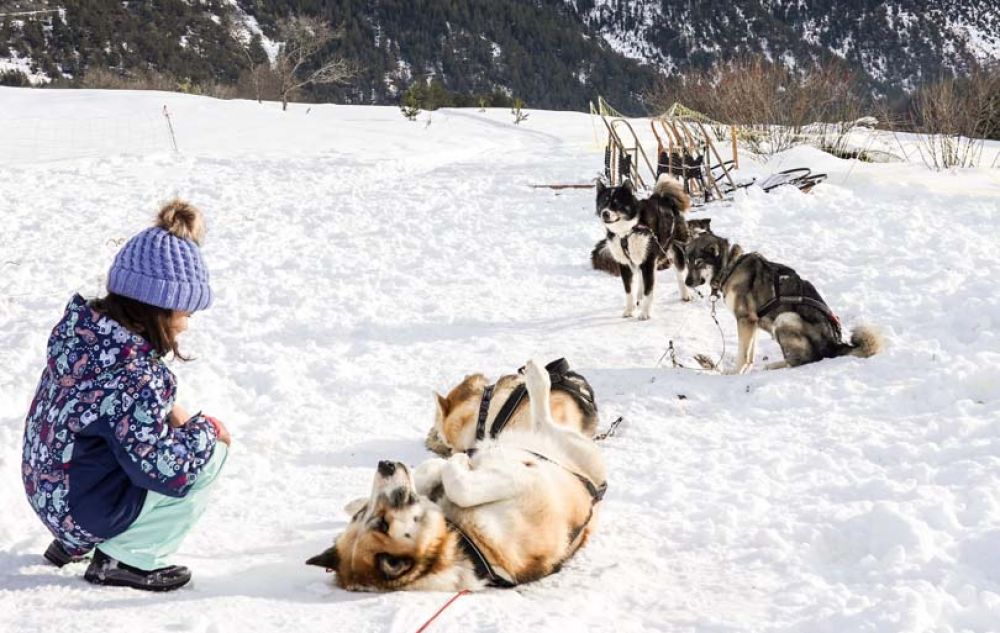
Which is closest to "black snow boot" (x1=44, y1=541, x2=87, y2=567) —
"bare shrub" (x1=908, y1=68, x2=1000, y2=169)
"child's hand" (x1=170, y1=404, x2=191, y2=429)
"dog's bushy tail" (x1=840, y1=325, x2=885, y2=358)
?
"child's hand" (x1=170, y1=404, x2=191, y2=429)

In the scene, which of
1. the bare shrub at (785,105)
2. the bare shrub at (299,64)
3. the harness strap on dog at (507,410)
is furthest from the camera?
the bare shrub at (299,64)

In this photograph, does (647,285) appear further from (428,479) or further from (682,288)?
(428,479)

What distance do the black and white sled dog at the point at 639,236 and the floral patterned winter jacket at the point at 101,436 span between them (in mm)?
5215

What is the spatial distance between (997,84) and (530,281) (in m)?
14.8

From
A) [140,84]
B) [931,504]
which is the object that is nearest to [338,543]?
[931,504]

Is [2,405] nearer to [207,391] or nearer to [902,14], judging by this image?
[207,391]

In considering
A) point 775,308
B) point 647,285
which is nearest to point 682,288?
point 647,285

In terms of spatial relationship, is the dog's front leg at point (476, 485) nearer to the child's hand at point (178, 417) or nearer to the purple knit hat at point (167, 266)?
the child's hand at point (178, 417)

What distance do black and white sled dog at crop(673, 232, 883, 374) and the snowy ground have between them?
0.21m

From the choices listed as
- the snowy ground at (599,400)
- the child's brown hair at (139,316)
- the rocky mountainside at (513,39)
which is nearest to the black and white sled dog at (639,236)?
the snowy ground at (599,400)

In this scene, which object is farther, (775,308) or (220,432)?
(775,308)

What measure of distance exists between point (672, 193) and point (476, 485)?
216 inches

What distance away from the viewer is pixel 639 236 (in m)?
7.29

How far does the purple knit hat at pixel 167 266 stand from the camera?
254 cm
